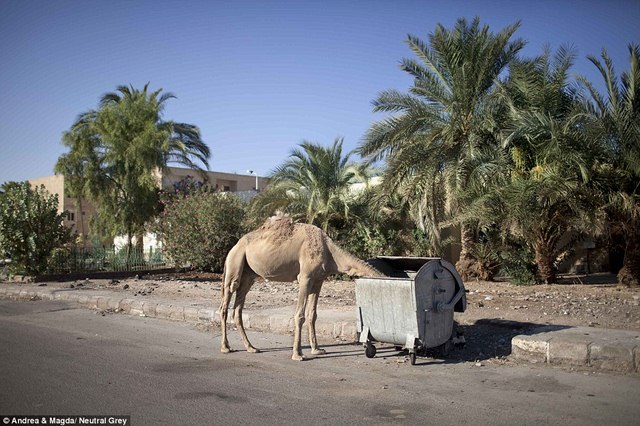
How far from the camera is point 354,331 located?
9.30m

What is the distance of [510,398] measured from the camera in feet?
18.7

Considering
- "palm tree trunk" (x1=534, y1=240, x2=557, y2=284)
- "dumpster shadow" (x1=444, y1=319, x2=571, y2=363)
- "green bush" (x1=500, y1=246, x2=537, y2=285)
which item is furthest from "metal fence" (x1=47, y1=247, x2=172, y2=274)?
"dumpster shadow" (x1=444, y1=319, x2=571, y2=363)

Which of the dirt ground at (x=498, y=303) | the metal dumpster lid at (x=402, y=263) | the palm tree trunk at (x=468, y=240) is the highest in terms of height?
the palm tree trunk at (x=468, y=240)

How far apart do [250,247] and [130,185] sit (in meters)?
21.6

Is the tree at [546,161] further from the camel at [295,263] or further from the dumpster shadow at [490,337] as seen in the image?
the camel at [295,263]

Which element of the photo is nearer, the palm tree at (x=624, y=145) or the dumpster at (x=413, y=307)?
the dumpster at (x=413, y=307)

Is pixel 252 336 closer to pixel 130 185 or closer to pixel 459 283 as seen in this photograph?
pixel 459 283

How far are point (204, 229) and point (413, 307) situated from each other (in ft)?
50.9

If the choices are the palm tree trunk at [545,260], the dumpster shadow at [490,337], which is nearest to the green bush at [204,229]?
the palm tree trunk at [545,260]

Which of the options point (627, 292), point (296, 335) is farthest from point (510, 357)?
point (627, 292)

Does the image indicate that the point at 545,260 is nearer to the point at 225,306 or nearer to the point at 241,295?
the point at 241,295

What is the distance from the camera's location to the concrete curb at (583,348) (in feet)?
22.0

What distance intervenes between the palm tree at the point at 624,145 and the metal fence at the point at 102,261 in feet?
61.3

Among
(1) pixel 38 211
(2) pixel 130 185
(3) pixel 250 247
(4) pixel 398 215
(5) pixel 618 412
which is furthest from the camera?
(2) pixel 130 185
